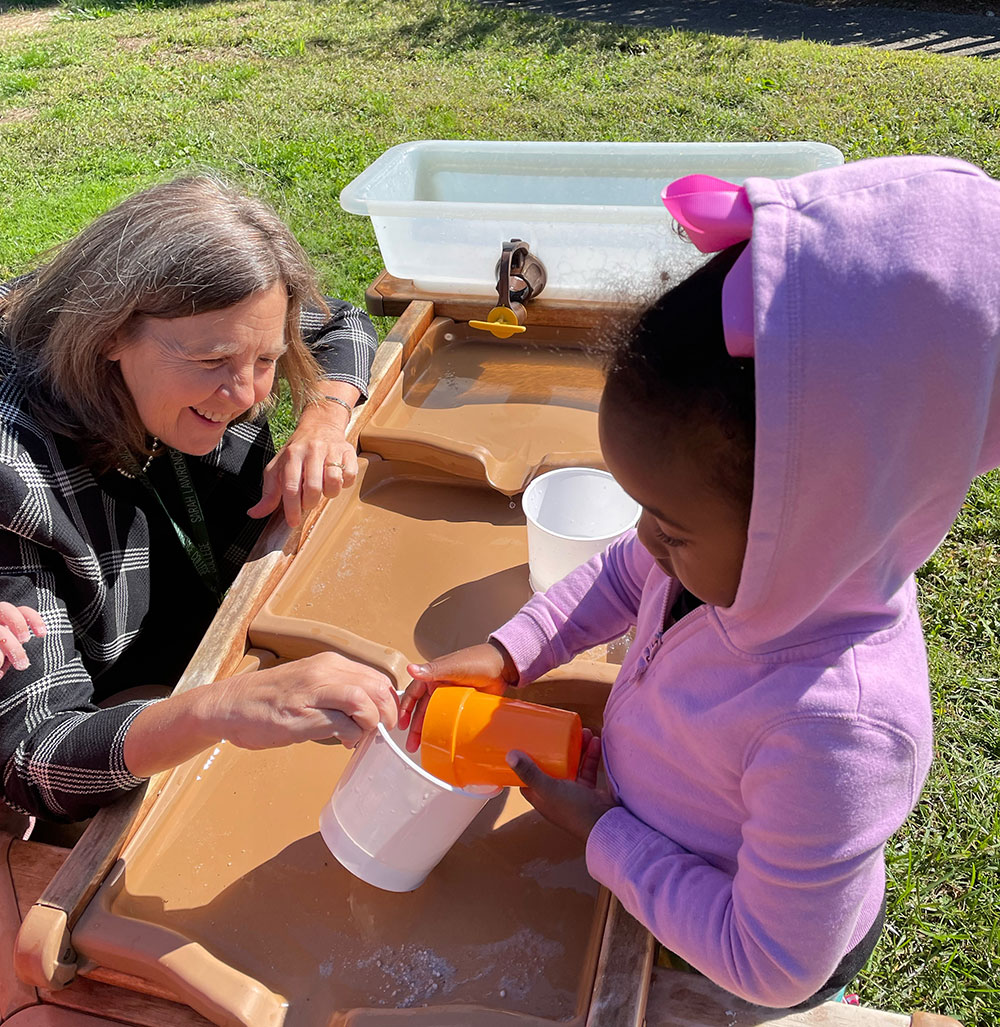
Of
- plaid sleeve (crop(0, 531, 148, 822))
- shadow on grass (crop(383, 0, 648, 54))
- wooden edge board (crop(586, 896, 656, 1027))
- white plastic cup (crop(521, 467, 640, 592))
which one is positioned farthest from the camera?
shadow on grass (crop(383, 0, 648, 54))

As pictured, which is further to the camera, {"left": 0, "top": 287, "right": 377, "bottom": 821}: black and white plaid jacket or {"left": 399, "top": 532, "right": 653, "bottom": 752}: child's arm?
{"left": 399, "top": 532, "right": 653, "bottom": 752}: child's arm

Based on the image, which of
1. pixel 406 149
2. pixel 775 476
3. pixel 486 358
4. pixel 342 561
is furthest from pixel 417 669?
pixel 406 149

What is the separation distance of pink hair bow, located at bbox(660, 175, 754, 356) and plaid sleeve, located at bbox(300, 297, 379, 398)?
137 centimetres

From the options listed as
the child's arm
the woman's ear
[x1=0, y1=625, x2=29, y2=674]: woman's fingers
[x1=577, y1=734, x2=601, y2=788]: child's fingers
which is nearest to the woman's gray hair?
the woman's ear

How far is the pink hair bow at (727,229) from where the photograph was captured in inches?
30.7

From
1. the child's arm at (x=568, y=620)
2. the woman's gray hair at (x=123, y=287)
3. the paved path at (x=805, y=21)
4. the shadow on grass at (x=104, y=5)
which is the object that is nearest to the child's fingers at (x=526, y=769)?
the child's arm at (x=568, y=620)

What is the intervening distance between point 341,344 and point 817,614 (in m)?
1.55

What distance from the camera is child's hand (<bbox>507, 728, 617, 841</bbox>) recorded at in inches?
48.9

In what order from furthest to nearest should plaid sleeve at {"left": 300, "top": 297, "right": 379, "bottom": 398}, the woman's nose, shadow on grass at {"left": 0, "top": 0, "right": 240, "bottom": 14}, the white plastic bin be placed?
shadow on grass at {"left": 0, "top": 0, "right": 240, "bottom": 14}, the white plastic bin, plaid sleeve at {"left": 300, "top": 297, "right": 379, "bottom": 398}, the woman's nose

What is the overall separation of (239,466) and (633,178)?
1660 mm

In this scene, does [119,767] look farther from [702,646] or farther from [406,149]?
[406,149]

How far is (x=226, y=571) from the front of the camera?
2.07 m

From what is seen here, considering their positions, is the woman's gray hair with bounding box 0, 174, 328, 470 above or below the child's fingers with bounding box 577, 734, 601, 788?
above

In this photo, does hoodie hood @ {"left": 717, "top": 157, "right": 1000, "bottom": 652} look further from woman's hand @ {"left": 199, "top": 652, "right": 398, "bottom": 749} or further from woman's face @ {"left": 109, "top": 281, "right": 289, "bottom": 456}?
woman's face @ {"left": 109, "top": 281, "right": 289, "bottom": 456}
